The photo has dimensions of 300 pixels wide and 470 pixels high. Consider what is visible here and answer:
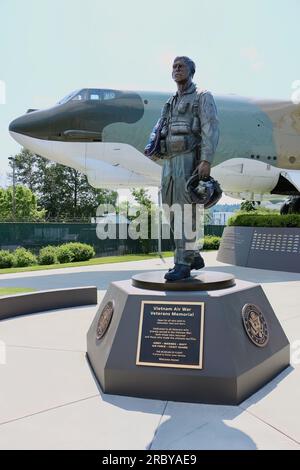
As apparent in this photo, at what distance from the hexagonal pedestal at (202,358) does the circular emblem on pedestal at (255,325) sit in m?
0.04

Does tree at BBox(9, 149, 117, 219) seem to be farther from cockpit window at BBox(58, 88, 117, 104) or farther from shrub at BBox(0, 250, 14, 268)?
cockpit window at BBox(58, 88, 117, 104)

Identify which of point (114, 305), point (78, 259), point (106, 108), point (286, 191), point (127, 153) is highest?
point (106, 108)

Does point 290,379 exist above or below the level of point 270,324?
below

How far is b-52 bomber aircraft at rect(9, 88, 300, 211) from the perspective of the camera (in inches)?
536

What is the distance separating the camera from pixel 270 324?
424 centimetres

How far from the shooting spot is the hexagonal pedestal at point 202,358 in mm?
3324

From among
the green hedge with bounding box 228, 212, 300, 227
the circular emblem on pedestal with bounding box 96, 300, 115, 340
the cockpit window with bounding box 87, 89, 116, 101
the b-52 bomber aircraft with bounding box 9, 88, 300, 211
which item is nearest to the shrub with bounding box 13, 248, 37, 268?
the b-52 bomber aircraft with bounding box 9, 88, 300, 211

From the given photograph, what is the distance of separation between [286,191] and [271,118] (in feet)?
10.9

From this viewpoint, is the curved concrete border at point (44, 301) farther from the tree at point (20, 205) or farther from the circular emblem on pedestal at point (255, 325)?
the tree at point (20, 205)

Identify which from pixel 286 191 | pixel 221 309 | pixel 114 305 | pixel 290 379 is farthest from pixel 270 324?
pixel 286 191

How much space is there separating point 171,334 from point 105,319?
0.92m

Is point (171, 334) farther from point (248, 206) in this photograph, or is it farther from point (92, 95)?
point (248, 206)

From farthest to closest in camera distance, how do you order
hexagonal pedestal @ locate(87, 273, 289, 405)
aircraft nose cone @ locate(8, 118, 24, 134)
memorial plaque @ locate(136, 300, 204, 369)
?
aircraft nose cone @ locate(8, 118, 24, 134)
memorial plaque @ locate(136, 300, 204, 369)
hexagonal pedestal @ locate(87, 273, 289, 405)
